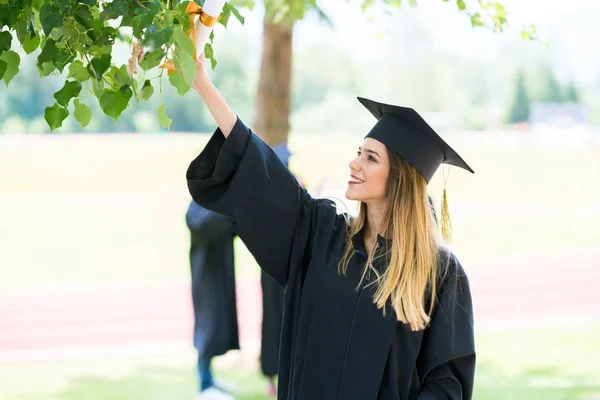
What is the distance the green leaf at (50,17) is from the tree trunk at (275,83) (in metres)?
4.96

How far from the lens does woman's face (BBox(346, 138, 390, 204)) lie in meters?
2.58

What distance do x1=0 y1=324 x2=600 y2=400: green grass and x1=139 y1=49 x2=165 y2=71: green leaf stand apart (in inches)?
193

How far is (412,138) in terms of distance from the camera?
2633 millimetres

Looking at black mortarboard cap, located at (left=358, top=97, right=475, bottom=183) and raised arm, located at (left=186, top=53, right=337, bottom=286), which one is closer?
raised arm, located at (left=186, top=53, right=337, bottom=286)

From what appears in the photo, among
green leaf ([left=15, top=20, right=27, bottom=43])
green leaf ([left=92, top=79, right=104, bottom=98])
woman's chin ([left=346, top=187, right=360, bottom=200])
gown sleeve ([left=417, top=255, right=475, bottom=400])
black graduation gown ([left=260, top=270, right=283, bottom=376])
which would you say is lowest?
black graduation gown ([left=260, top=270, right=283, bottom=376])

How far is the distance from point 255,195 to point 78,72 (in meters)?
0.77

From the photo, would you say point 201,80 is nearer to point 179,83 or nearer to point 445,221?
point 179,83

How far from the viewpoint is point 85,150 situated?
28.3m

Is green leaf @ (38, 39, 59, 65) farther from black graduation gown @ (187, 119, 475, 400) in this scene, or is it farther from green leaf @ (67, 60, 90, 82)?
black graduation gown @ (187, 119, 475, 400)

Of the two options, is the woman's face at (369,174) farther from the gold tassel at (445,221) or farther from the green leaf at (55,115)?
the green leaf at (55,115)

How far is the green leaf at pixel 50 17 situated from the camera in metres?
1.75

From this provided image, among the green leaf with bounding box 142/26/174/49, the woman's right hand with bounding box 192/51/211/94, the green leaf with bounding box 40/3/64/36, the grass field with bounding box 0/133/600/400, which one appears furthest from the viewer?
the grass field with bounding box 0/133/600/400

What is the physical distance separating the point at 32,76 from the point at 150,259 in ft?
22.7

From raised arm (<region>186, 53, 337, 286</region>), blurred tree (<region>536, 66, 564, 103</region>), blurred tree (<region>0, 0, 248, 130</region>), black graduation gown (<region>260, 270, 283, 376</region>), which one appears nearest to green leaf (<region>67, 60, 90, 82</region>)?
blurred tree (<region>0, 0, 248, 130</region>)
